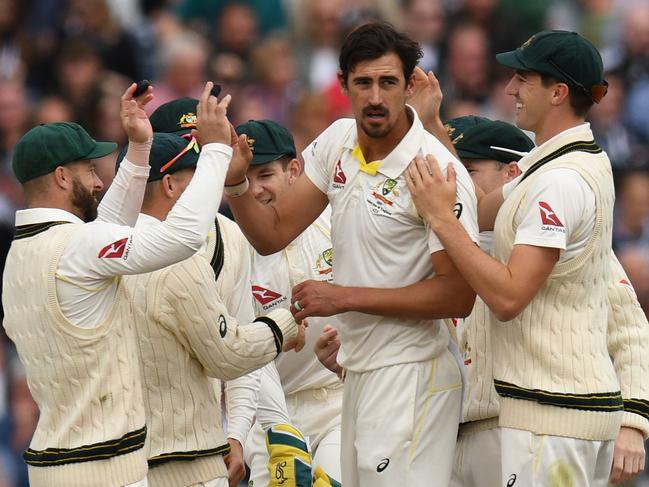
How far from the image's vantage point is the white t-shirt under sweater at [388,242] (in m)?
5.59

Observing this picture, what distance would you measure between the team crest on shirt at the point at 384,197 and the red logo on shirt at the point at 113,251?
102cm

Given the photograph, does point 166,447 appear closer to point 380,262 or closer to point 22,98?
point 380,262

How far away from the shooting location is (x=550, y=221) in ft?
17.3

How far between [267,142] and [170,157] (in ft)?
4.13

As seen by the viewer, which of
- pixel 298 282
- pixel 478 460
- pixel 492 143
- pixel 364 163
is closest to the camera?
pixel 364 163

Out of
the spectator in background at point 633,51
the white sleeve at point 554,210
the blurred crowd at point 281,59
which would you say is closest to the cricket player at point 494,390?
the white sleeve at point 554,210

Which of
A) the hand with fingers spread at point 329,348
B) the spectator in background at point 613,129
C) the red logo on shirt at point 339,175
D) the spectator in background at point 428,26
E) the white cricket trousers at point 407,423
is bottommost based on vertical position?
the white cricket trousers at point 407,423

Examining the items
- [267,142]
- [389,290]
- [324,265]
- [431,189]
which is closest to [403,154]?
[431,189]

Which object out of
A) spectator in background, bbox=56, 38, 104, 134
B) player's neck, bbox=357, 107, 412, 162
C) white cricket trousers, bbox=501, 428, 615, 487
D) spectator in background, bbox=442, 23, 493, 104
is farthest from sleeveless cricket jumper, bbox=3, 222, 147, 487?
spectator in background, bbox=442, 23, 493, 104

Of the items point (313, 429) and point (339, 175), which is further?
point (313, 429)

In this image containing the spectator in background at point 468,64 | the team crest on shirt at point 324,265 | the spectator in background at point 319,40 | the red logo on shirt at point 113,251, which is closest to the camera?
the red logo on shirt at point 113,251

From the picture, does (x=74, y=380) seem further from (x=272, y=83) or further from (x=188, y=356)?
(x=272, y=83)

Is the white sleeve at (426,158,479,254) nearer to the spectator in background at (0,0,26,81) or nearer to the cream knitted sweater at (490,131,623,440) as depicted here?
the cream knitted sweater at (490,131,623,440)

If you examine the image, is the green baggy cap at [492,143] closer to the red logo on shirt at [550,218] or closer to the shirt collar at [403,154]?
the shirt collar at [403,154]
